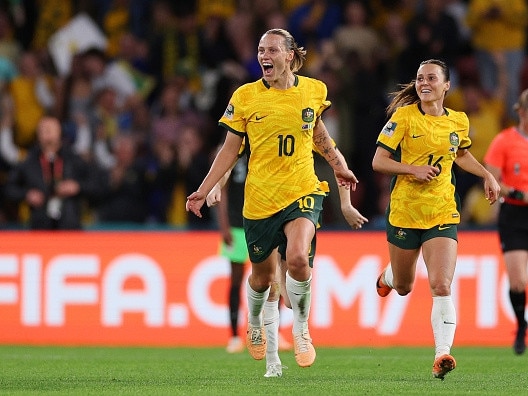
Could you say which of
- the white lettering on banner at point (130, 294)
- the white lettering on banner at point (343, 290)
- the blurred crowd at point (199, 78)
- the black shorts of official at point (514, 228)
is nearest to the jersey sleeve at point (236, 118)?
the black shorts of official at point (514, 228)

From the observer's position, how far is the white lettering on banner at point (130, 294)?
15508 mm

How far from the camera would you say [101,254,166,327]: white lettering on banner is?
15.5 meters

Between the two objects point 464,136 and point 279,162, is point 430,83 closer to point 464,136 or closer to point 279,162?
point 464,136

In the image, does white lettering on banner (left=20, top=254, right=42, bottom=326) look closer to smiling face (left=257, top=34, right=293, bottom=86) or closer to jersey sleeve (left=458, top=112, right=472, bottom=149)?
smiling face (left=257, top=34, right=293, bottom=86)

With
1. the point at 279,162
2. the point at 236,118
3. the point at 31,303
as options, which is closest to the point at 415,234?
the point at 279,162

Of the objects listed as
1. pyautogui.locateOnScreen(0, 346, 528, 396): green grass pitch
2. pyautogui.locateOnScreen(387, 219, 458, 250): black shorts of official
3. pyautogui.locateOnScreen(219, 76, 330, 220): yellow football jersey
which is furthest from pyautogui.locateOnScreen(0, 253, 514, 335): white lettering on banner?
pyautogui.locateOnScreen(219, 76, 330, 220): yellow football jersey

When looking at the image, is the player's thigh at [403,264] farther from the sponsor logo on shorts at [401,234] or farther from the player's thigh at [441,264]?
the player's thigh at [441,264]

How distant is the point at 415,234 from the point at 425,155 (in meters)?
0.63

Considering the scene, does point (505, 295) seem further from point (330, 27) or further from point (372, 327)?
point (330, 27)

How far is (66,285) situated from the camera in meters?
15.6

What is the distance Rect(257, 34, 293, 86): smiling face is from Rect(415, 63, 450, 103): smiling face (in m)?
1.10

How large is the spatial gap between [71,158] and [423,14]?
557cm

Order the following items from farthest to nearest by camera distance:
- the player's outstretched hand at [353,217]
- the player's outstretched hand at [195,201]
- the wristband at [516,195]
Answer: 1. the wristband at [516,195]
2. the player's outstretched hand at [353,217]
3. the player's outstretched hand at [195,201]

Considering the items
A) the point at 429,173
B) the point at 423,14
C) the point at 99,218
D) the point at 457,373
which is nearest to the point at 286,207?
the point at 429,173
